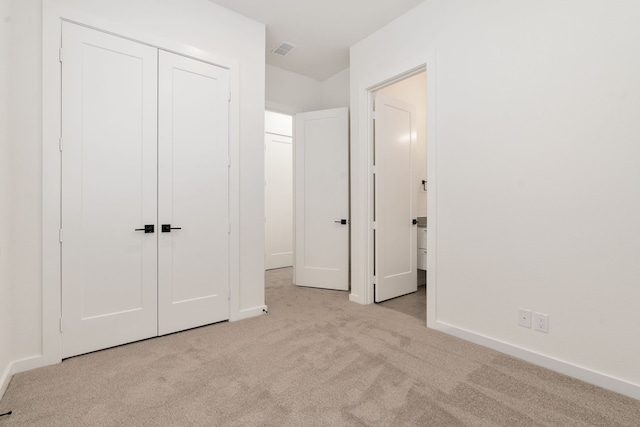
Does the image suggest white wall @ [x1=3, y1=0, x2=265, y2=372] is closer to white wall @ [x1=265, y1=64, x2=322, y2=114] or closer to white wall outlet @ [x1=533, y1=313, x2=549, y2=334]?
white wall @ [x1=265, y1=64, x2=322, y2=114]

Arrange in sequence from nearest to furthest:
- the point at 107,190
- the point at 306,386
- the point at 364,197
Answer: the point at 306,386 → the point at 107,190 → the point at 364,197

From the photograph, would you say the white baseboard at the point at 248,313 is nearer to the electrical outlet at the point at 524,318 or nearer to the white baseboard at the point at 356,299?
the white baseboard at the point at 356,299

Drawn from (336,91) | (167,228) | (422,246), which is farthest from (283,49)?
(422,246)

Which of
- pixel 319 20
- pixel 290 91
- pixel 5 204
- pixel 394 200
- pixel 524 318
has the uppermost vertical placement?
pixel 319 20

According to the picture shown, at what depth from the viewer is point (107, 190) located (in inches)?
89.0

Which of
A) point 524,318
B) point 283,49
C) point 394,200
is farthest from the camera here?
point 283,49

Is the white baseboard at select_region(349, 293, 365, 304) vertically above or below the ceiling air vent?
below

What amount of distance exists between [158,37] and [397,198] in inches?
109

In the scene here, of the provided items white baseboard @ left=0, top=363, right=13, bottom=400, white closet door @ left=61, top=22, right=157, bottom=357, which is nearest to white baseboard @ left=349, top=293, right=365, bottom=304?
white closet door @ left=61, top=22, right=157, bottom=357

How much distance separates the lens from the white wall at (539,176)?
67.7 inches

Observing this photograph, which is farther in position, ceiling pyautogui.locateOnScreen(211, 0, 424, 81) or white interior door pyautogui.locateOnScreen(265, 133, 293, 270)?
white interior door pyautogui.locateOnScreen(265, 133, 293, 270)

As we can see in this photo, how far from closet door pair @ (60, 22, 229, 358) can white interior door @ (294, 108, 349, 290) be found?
144 centimetres

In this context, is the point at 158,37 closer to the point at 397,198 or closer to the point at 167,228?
the point at 167,228

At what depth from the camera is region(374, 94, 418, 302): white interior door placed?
3354 mm
